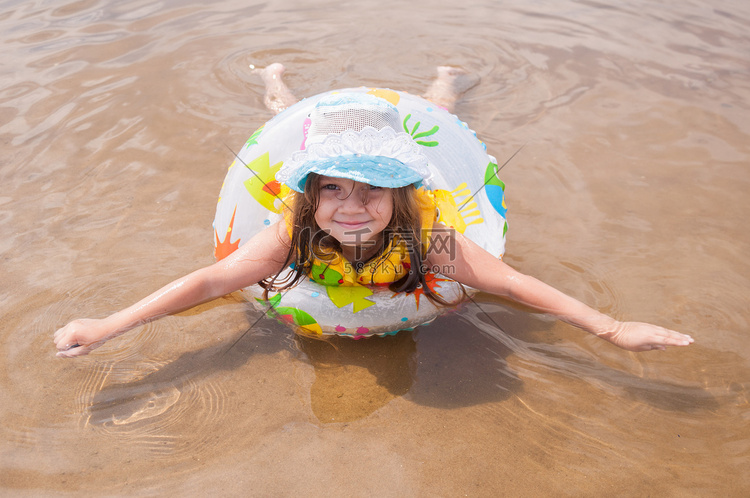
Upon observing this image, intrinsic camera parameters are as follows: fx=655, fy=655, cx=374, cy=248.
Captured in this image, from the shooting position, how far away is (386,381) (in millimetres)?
2807

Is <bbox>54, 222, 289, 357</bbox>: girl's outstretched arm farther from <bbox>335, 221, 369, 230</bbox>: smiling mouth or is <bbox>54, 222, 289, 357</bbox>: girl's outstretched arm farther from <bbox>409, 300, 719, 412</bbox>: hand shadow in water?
<bbox>409, 300, 719, 412</bbox>: hand shadow in water

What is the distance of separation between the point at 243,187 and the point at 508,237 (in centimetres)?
157

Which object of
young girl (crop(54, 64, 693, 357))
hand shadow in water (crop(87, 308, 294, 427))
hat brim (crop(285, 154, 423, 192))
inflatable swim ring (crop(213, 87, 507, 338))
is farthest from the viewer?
inflatable swim ring (crop(213, 87, 507, 338))

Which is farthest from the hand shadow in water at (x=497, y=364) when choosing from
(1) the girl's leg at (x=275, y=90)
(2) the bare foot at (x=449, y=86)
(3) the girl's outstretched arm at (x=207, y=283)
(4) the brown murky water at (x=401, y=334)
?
(1) the girl's leg at (x=275, y=90)

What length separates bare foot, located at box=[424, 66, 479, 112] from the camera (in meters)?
4.94

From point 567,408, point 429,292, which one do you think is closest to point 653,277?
point 567,408

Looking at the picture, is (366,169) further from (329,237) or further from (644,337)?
(644,337)

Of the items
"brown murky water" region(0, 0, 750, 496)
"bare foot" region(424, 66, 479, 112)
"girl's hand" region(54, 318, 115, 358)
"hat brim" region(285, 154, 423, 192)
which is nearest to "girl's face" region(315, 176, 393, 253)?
"hat brim" region(285, 154, 423, 192)

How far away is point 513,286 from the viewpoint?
2.71 m

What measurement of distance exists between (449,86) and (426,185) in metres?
2.57

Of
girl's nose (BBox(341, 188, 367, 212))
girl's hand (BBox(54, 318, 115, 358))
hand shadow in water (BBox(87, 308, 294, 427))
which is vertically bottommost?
hand shadow in water (BBox(87, 308, 294, 427))

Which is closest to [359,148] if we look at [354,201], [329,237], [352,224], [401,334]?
[354,201]

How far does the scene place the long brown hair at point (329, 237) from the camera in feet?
8.26

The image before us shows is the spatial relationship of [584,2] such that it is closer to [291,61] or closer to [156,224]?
[291,61]
